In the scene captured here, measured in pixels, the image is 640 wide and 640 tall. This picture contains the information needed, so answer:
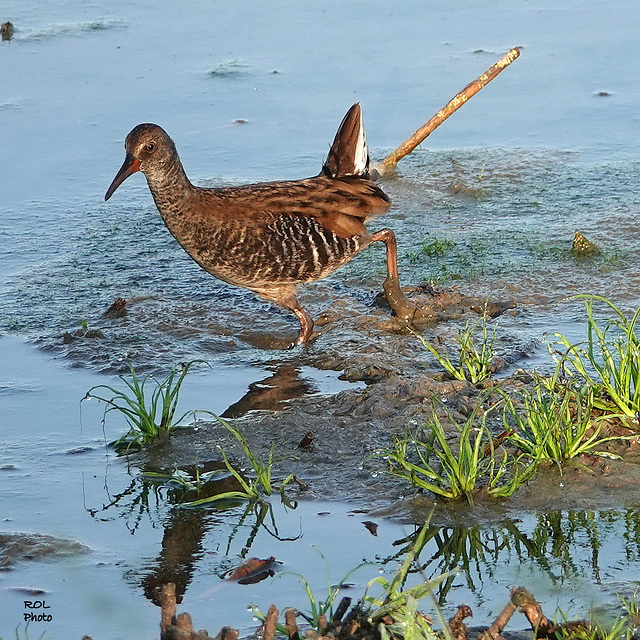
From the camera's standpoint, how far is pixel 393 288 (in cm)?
631

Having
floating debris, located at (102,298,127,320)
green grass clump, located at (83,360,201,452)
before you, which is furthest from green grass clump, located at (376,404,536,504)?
floating debris, located at (102,298,127,320)

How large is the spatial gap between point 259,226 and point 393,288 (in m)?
0.82

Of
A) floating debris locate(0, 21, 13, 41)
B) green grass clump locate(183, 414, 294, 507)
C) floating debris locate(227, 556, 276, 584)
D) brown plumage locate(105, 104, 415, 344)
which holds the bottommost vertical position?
floating debris locate(227, 556, 276, 584)

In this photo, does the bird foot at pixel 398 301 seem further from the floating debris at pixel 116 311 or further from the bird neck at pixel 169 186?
the floating debris at pixel 116 311

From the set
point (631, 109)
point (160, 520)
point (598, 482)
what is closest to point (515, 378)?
point (598, 482)

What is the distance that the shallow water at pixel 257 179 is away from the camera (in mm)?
4047

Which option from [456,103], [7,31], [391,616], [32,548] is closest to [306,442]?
[32,548]

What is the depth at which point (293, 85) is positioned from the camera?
32.0 feet

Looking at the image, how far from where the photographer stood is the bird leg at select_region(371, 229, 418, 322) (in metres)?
6.23

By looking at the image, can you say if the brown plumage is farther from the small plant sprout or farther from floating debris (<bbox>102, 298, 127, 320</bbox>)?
the small plant sprout

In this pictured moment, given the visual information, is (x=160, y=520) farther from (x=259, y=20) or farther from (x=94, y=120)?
(x=259, y=20)

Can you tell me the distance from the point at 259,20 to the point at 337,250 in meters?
5.60

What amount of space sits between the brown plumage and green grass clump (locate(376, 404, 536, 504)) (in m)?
1.80

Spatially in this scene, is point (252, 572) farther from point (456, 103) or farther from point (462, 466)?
point (456, 103)
